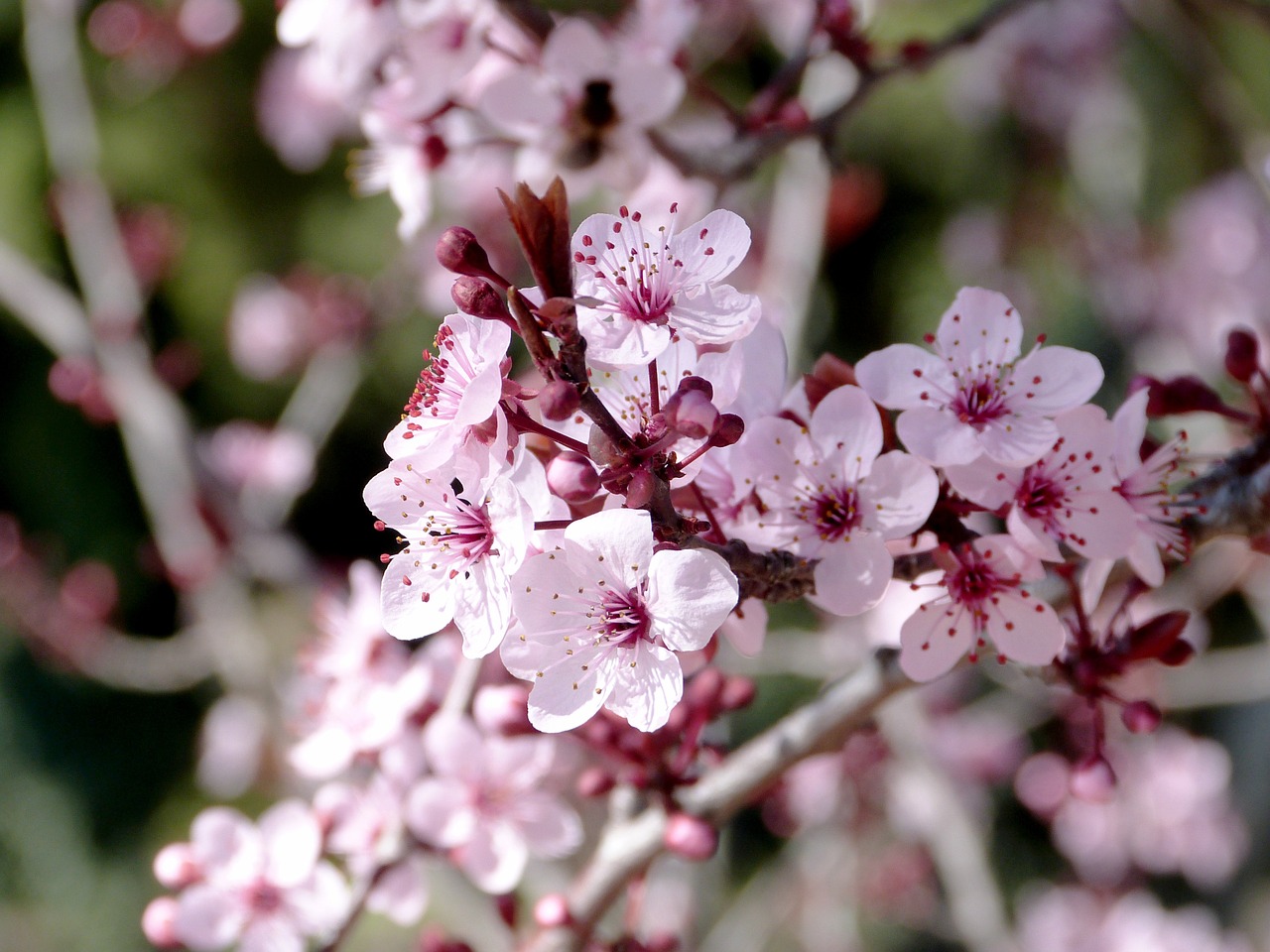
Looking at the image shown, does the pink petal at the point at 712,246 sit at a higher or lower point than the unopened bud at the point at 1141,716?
higher

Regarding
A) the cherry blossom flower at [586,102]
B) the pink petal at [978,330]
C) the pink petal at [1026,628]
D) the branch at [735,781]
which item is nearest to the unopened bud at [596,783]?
the branch at [735,781]

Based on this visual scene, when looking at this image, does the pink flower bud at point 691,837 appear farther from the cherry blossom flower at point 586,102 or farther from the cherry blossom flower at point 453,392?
the cherry blossom flower at point 586,102

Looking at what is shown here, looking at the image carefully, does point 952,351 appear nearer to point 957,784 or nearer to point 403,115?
point 403,115

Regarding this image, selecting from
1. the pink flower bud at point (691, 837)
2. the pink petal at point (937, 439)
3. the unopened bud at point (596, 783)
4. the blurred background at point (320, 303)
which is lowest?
the blurred background at point (320, 303)

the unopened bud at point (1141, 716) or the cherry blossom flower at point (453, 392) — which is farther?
the unopened bud at point (1141, 716)

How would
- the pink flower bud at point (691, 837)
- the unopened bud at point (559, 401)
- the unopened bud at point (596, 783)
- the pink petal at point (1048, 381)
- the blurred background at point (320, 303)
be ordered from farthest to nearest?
the blurred background at point (320, 303)
the unopened bud at point (596, 783)
the pink flower bud at point (691, 837)
the pink petal at point (1048, 381)
the unopened bud at point (559, 401)

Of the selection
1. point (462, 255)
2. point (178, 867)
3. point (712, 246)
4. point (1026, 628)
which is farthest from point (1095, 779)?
point (178, 867)

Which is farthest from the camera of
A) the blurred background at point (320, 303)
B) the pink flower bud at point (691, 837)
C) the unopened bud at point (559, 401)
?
the blurred background at point (320, 303)
